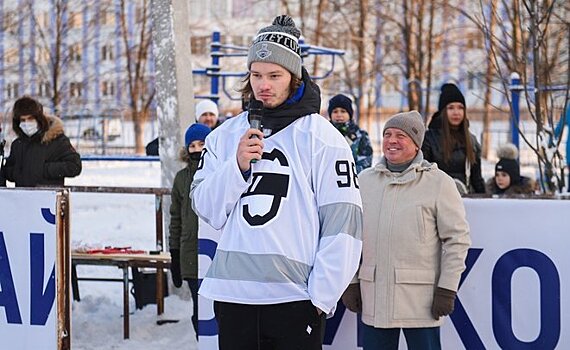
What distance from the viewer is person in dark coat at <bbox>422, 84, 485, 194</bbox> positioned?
6801 millimetres

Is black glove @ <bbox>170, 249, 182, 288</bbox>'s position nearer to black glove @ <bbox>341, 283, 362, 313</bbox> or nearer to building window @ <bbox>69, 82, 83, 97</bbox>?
black glove @ <bbox>341, 283, 362, 313</bbox>

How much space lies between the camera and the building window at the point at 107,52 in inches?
1200

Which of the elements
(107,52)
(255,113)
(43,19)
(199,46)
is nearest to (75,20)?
(43,19)

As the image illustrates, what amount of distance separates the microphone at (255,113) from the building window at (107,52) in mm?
27390

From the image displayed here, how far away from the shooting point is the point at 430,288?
4730 mm

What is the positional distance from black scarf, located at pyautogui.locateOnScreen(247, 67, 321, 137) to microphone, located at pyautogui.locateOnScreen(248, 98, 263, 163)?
2.5 inches

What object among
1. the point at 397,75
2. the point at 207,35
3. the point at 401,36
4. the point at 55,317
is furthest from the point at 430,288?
the point at 207,35

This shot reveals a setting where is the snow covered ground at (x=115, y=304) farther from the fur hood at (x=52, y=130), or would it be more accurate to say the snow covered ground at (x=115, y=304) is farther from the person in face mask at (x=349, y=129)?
the person in face mask at (x=349, y=129)

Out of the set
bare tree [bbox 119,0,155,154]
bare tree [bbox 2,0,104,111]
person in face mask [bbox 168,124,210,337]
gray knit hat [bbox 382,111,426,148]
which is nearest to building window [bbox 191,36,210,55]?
bare tree [bbox 119,0,155,154]

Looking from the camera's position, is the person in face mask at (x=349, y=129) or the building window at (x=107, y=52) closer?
the person in face mask at (x=349, y=129)

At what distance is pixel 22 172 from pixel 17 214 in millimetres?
2260

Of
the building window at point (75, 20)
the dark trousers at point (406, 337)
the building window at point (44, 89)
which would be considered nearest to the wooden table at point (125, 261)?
the dark trousers at point (406, 337)

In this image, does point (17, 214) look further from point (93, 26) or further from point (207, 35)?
point (207, 35)

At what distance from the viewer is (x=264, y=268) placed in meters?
3.54
